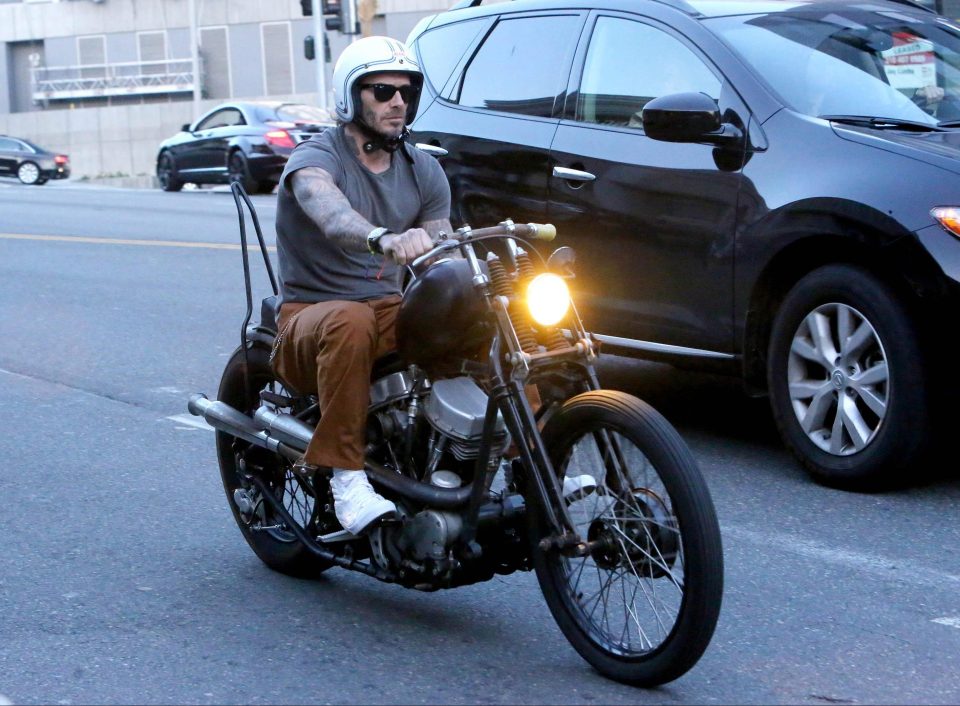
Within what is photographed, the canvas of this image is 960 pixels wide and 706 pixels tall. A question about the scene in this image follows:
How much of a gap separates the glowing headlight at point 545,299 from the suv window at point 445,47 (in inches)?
171

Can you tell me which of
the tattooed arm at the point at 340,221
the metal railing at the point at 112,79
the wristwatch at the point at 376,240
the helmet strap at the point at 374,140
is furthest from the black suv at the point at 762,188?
the metal railing at the point at 112,79

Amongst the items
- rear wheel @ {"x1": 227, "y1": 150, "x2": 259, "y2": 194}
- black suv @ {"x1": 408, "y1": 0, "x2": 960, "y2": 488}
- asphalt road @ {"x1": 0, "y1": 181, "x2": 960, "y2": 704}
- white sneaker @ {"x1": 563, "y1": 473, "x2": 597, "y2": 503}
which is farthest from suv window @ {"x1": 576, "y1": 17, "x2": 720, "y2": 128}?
rear wheel @ {"x1": 227, "y1": 150, "x2": 259, "y2": 194}

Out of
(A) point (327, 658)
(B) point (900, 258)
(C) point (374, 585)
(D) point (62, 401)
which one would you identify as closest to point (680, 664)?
(A) point (327, 658)

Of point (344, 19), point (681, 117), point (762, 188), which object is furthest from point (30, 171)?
point (762, 188)

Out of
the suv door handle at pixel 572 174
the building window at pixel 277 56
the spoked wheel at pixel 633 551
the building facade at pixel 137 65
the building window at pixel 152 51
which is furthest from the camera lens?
the building window at pixel 152 51

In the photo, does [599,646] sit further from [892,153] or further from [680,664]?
[892,153]

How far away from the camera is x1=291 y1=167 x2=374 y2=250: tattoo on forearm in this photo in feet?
13.9

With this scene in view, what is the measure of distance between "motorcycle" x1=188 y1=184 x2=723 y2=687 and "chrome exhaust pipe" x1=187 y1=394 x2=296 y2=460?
0.41 meters

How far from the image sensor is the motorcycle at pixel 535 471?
3785 mm

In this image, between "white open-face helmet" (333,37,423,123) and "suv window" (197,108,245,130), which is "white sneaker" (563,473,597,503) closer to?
"white open-face helmet" (333,37,423,123)

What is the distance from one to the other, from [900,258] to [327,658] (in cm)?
268

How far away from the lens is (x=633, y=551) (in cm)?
392

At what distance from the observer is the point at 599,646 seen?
4035 millimetres

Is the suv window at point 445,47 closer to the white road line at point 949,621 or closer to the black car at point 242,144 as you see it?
the white road line at point 949,621
